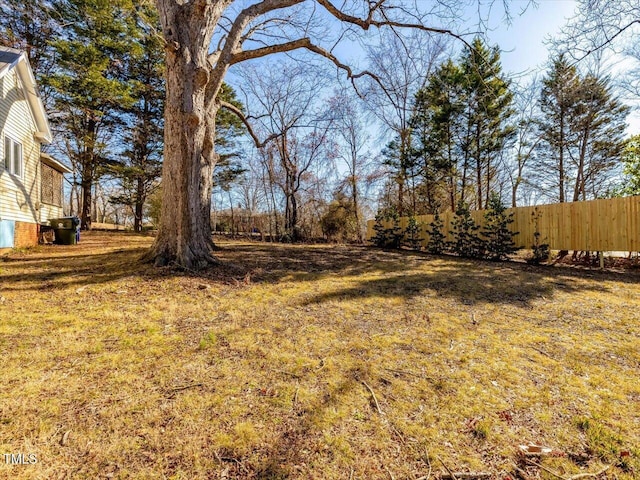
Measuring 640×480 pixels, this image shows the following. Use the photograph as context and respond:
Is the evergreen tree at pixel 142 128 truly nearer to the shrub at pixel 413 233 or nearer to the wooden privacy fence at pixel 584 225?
the shrub at pixel 413 233

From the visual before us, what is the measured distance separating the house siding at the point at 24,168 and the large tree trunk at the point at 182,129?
19.3 feet

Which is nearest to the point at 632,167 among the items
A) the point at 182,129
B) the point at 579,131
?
the point at 579,131

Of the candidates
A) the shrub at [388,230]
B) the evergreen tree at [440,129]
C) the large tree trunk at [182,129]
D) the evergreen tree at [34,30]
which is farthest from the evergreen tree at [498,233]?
the evergreen tree at [34,30]

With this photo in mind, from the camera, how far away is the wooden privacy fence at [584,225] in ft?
22.2

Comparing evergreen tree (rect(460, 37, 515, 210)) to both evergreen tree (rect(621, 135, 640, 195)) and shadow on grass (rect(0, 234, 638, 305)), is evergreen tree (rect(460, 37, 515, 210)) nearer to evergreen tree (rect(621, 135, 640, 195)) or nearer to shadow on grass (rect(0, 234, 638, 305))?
evergreen tree (rect(621, 135, 640, 195))

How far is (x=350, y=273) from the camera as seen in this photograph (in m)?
5.91

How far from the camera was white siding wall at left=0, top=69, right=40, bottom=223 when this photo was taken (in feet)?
25.1

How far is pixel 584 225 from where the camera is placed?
24.5 ft

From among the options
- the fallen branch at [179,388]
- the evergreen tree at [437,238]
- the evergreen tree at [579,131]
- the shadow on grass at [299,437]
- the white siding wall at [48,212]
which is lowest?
the shadow on grass at [299,437]

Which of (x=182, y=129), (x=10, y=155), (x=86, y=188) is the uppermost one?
(x=86, y=188)

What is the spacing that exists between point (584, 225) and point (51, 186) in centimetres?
1709

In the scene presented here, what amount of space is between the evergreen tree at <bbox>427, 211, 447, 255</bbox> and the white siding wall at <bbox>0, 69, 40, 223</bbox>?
41.2 feet

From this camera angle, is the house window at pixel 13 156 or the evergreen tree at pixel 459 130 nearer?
the house window at pixel 13 156

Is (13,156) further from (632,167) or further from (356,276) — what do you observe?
(632,167)
